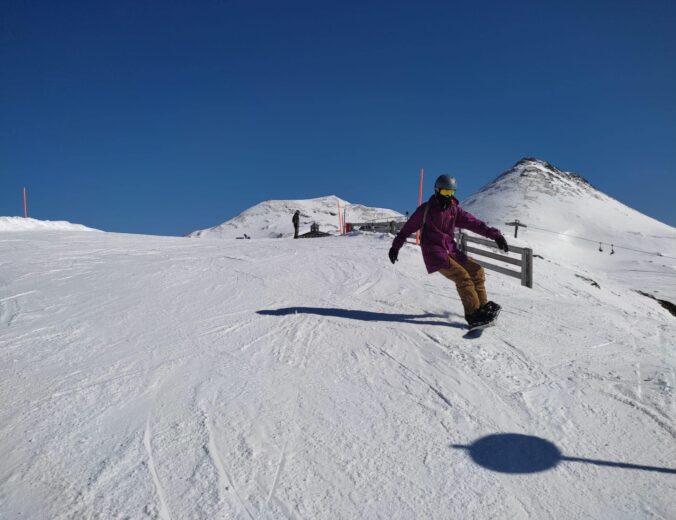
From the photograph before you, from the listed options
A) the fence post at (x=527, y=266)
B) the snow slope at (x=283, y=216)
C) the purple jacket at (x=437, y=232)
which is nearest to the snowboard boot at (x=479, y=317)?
the purple jacket at (x=437, y=232)

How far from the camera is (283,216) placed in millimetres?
146875

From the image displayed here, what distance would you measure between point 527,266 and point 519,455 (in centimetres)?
785

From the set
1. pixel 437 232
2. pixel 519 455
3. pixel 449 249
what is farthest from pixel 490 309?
pixel 519 455

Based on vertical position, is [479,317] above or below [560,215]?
below

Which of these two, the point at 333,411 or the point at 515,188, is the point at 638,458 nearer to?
the point at 333,411

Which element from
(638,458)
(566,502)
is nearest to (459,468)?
(566,502)

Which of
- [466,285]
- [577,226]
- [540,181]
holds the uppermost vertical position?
[540,181]

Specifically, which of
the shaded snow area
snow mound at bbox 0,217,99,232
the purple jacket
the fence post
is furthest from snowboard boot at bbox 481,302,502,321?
snow mound at bbox 0,217,99,232

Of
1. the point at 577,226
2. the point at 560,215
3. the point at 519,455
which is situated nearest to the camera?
the point at 519,455

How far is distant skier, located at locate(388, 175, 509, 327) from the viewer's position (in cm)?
598

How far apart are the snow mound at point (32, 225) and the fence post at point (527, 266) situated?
68.3ft

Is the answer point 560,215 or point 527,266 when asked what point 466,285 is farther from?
point 560,215

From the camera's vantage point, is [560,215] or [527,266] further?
[560,215]

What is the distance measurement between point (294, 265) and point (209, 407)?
767 cm
